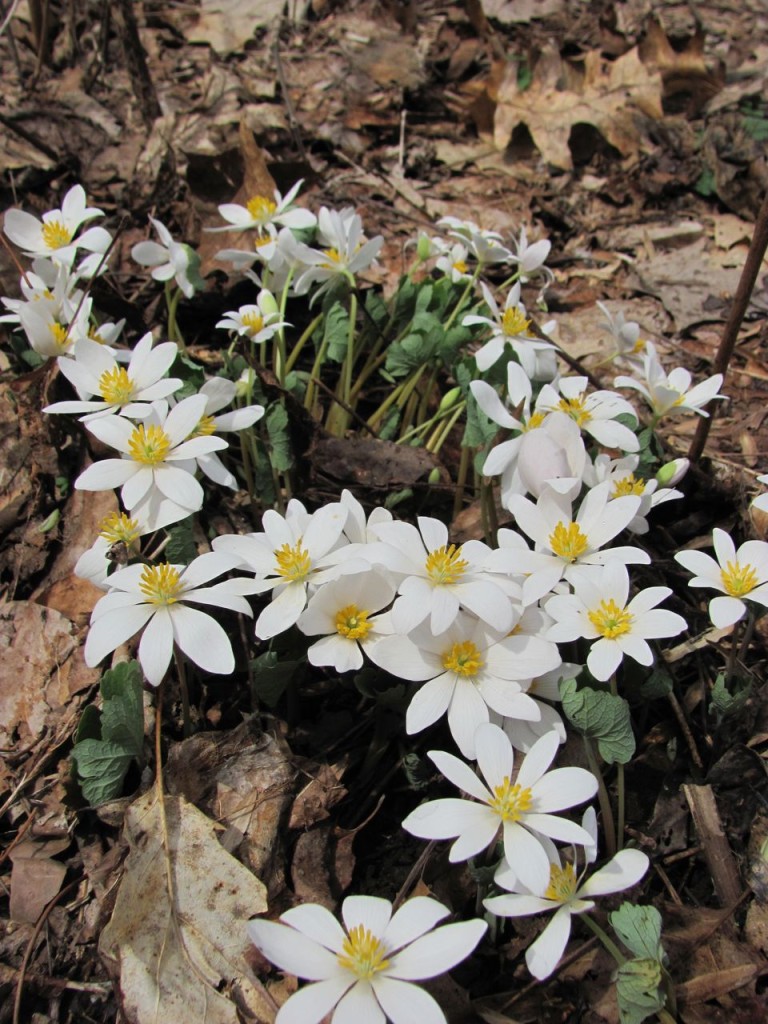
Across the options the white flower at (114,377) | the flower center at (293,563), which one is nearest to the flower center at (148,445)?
the white flower at (114,377)

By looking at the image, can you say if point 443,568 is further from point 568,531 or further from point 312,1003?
point 312,1003

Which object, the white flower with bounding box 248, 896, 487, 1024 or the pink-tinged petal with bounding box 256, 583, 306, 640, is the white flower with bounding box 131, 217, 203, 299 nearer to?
the pink-tinged petal with bounding box 256, 583, 306, 640

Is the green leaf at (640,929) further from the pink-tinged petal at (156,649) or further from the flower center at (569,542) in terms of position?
the pink-tinged petal at (156,649)

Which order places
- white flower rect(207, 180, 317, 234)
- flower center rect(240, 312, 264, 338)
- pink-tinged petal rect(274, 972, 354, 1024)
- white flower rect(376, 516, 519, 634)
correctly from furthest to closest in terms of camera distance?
white flower rect(207, 180, 317, 234)
flower center rect(240, 312, 264, 338)
white flower rect(376, 516, 519, 634)
pink-tinged petal rect(274, 972, 354, 1024)

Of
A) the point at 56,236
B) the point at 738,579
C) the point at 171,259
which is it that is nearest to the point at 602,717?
the point at 738,579

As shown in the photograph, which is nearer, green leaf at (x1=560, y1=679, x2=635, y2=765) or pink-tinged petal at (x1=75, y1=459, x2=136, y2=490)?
green leaf at (x1=560, y1=679, x2=635, y2=765)

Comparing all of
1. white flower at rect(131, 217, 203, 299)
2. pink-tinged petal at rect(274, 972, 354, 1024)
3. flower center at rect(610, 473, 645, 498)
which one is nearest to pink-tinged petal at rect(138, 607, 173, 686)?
pink-tinged petal at rect(274, 972, 354, 1024)

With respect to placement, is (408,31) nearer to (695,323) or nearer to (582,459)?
(695,323)

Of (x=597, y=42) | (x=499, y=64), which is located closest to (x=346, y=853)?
(x=499, y=64)
